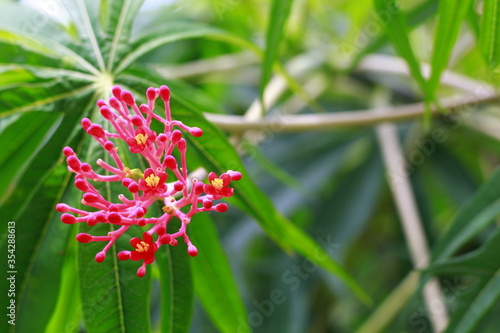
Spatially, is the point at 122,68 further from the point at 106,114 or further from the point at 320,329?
the point at 320,329

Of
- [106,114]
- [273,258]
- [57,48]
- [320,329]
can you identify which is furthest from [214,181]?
[320,329]

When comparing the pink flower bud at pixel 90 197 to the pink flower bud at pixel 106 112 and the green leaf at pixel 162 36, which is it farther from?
the green leaf at pixel 162 36

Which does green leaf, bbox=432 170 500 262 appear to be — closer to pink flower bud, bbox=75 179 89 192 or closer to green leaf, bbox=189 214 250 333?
green leaf, bbox=189 214 250 333

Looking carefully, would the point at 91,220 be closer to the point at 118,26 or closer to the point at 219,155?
the point at 219,155

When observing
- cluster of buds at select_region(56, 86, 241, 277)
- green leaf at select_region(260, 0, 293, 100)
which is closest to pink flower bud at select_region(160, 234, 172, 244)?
cluster of buds at select_region(56, 86, 241, 277)

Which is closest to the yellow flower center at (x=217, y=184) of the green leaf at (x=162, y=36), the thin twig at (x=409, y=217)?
the green leaf at (x=162, y=36)
